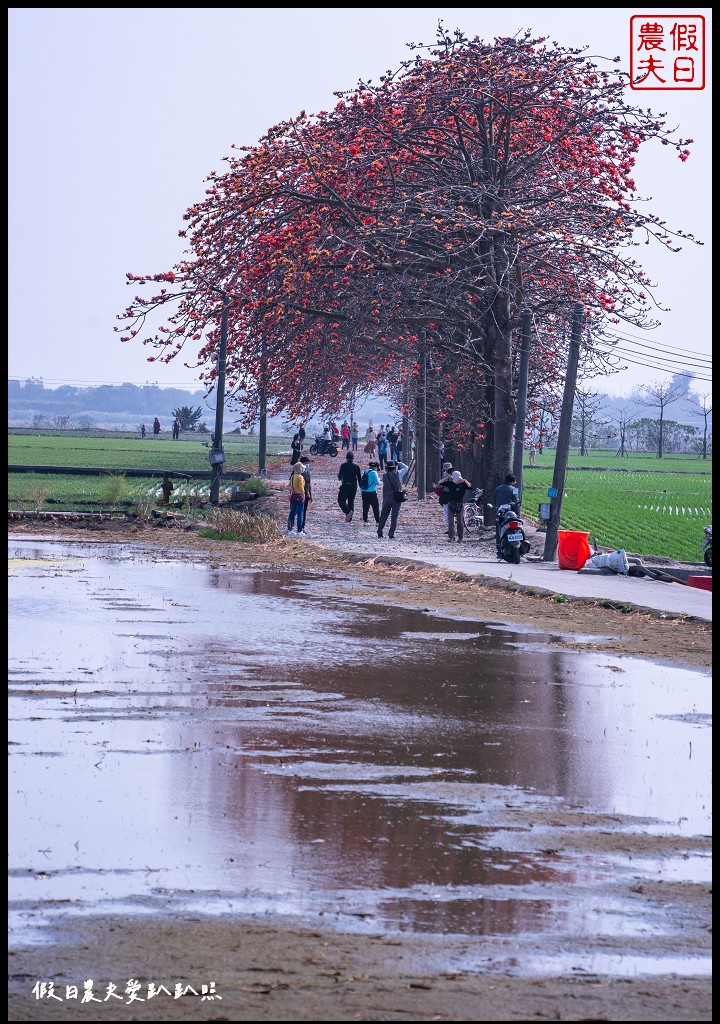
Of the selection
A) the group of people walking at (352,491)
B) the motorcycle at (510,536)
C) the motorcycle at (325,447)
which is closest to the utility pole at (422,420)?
the group of people walking at (352,491)

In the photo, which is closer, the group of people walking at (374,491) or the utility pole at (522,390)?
the group of people walking at (374,491)

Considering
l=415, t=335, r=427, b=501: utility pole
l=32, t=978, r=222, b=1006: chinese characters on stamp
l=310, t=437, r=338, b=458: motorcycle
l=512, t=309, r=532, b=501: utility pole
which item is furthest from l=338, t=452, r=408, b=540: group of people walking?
l=310, t=437, r=338, b=458: motorcycle

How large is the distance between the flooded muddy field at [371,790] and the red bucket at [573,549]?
1009cm

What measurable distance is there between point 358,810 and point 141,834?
53.5 inches

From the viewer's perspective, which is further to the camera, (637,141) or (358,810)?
(637,141)

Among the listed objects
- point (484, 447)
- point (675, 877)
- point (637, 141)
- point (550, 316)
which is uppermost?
point (637, 141)

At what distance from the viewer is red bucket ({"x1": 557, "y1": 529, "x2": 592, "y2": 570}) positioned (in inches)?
1049

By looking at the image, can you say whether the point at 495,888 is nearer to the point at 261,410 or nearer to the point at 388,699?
the point at 388,699

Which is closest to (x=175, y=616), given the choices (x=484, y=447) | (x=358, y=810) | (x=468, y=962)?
(x=358, y=810)

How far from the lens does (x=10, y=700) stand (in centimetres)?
1165

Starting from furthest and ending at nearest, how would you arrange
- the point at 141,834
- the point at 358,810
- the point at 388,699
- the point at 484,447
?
the point at 484,447
the point at 388,699
the point at 358,810
the point at 141,834

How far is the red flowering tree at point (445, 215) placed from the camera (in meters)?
32.5

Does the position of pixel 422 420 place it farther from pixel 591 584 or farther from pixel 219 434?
pixel 591 584

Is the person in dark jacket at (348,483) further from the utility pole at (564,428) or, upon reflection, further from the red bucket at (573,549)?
the red bucket at (573,549)
